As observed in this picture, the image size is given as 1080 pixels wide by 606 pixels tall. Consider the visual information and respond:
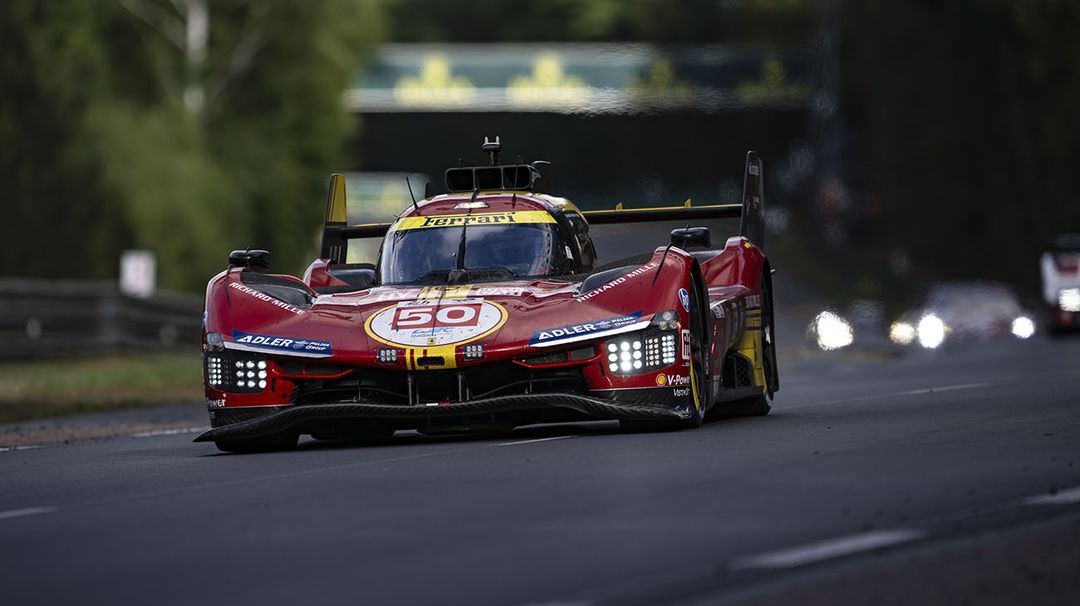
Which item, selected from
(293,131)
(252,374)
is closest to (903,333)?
(293,131)

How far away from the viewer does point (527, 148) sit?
301ft

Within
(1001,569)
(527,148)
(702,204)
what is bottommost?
(1001,569)

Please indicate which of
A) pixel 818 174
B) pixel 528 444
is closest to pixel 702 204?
pixel 528 444

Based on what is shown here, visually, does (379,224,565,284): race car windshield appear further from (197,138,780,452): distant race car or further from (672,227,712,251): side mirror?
(672,227,712,251): side mirror

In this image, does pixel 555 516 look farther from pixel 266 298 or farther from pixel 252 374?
pixel 266 298

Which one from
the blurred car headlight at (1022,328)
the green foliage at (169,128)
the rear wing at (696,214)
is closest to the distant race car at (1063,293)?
the blurred car headlight at (1022,328)

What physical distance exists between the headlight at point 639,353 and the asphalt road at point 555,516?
0.40m

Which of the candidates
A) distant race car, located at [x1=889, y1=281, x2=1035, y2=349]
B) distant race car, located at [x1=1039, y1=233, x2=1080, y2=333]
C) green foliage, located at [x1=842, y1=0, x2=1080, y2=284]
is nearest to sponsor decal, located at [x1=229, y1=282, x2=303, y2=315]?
distant race car, located at [x1=889, y1=281, x2=1035, y2=349]

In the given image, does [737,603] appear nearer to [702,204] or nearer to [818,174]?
[702,204]

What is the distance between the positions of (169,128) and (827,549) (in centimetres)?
3964

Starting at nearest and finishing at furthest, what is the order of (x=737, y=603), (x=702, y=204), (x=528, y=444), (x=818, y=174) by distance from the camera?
1. (x=737, y=603)
2. (x=528, y=444)
3. (x=702, y=204)
4. (x=818, y=174)

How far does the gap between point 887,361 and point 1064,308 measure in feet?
44.9

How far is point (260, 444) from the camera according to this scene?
13578mm

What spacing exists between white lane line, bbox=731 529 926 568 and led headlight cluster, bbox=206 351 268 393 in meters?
5.86
